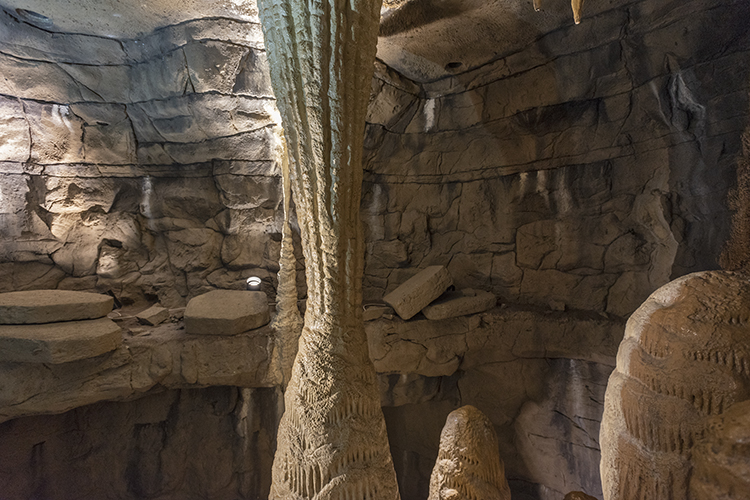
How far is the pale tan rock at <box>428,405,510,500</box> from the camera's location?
1.63 m

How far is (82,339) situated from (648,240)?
4895 mm

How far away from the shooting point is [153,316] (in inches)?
152

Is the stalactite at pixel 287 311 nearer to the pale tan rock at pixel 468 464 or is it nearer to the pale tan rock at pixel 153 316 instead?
the pale tan rock at pixel 153 316

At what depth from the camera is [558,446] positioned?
4.17m

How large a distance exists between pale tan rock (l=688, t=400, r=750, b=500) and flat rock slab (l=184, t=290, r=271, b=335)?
11.0ft

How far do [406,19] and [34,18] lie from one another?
9.74 ft

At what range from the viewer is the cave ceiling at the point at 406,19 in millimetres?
2986

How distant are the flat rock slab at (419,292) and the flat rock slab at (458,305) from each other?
0.09 m

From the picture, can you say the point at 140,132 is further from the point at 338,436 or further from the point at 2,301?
the point at 338,436

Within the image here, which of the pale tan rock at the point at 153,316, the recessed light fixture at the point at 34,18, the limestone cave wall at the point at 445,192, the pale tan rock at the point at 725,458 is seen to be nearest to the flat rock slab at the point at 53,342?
the pale tan rock at the point at 153,316

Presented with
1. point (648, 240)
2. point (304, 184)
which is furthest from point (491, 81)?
point (304, 184)

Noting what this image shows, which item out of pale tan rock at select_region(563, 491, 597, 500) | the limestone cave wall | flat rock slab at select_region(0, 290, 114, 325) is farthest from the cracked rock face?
flat rock slab at select_region(0, 290, 114, 325)

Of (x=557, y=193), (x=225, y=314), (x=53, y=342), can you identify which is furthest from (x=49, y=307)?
(x=557, y=193)

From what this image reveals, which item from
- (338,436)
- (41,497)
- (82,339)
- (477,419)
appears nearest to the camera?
(477,419)
